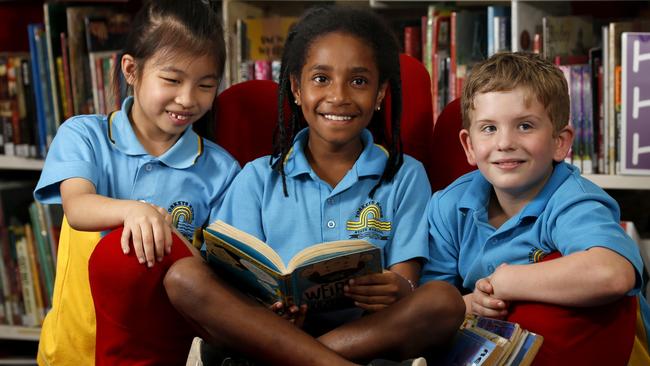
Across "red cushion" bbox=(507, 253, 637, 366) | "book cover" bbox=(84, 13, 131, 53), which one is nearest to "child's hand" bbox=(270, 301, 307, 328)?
"red cushion" bbox=(507, 253, 637, 366)

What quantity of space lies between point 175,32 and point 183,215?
324 millimetres

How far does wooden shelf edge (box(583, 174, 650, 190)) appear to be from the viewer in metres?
2.03

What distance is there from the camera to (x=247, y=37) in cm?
233

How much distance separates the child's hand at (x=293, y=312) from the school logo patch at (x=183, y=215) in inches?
14.9

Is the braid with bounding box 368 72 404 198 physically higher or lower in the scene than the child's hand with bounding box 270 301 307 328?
higher

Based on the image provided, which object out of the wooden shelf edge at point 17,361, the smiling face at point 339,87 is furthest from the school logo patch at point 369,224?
the wooden shelf edge at point 17,361

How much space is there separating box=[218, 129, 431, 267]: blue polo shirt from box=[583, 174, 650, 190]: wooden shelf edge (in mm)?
597

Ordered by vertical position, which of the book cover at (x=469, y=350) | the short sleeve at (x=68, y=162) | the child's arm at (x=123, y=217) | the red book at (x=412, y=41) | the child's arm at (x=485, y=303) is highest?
the red book at (x=412, y=41)

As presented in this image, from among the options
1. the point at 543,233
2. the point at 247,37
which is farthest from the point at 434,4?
the point at 543,233

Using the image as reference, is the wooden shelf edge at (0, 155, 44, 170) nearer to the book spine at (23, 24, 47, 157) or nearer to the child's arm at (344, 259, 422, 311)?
the book spine at (23, 24, 47, 157)

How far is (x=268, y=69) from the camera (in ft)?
7.48

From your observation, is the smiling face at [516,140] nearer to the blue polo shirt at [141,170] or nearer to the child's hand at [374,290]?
the child's hand at [374,290]

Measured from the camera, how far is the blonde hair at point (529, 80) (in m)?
1.48

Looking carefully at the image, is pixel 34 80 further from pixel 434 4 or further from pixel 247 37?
pixel 434 4
